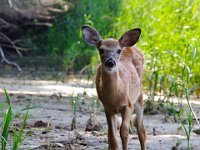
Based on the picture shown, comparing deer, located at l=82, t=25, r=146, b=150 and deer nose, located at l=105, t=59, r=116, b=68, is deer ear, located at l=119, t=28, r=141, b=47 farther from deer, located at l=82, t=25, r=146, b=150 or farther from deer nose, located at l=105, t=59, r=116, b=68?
deer nose, located at l=105, t=59, r=116, b=68

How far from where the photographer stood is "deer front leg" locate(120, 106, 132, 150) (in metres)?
7.18

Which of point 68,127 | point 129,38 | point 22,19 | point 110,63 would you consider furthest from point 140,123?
point 22,19

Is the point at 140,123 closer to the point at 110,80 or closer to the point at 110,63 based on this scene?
the point at 110,80

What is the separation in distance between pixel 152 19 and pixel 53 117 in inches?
242

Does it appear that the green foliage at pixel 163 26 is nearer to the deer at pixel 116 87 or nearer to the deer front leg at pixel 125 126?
the deer at pixel 116 87

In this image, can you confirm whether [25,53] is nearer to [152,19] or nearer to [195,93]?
[152,19]

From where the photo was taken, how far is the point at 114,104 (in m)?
7.42

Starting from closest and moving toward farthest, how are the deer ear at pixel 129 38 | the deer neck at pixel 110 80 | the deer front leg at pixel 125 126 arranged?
the deer front leg at pixel 125 126
the deer neck at pixel 110 80
the deer ear at pixel 129 38

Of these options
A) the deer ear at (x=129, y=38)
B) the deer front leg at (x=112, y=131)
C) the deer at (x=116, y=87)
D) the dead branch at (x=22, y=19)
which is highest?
the dead branch at (x=22, y=19)

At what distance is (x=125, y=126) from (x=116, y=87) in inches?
16.9

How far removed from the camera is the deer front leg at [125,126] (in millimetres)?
7176

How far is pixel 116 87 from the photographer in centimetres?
A: 746

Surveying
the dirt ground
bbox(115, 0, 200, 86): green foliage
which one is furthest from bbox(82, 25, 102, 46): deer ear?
bbox(115, 0, 200, 86): green foliage

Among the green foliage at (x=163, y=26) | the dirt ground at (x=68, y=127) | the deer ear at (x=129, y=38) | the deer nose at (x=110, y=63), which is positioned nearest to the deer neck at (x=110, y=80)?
the deer nose at (x=110, y=63)
